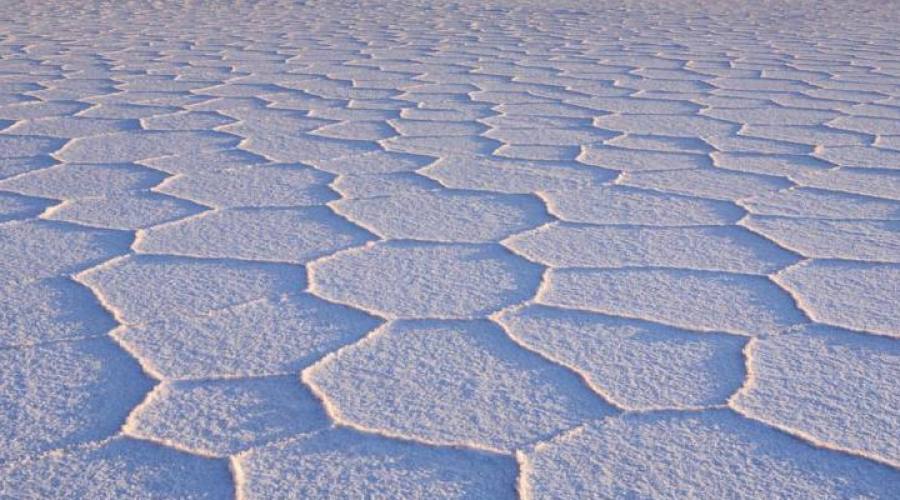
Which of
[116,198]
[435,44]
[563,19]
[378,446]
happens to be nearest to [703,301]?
[378,446]

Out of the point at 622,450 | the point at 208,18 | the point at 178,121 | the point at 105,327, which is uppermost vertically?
the point at 622,450

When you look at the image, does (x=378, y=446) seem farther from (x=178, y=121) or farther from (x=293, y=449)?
(x=178, y=121)

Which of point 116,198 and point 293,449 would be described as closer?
point 293,449

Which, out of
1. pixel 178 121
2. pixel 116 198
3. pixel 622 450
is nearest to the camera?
pixel 622 450

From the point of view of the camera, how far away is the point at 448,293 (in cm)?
Answer: 192

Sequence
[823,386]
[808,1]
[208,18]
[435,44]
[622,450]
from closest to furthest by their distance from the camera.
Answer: [622,450], [823,386], [435,44], [208,18], [808,1]

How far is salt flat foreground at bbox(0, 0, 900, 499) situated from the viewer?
136 cm

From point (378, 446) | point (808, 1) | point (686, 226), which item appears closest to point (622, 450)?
point (378, 446)

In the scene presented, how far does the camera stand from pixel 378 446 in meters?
1.39

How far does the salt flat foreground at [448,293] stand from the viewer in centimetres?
136

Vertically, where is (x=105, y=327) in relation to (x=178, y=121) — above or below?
Answer: above

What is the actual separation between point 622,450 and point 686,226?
102 centimetres

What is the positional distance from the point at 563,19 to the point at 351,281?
5.86m

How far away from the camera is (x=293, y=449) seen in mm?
1379
